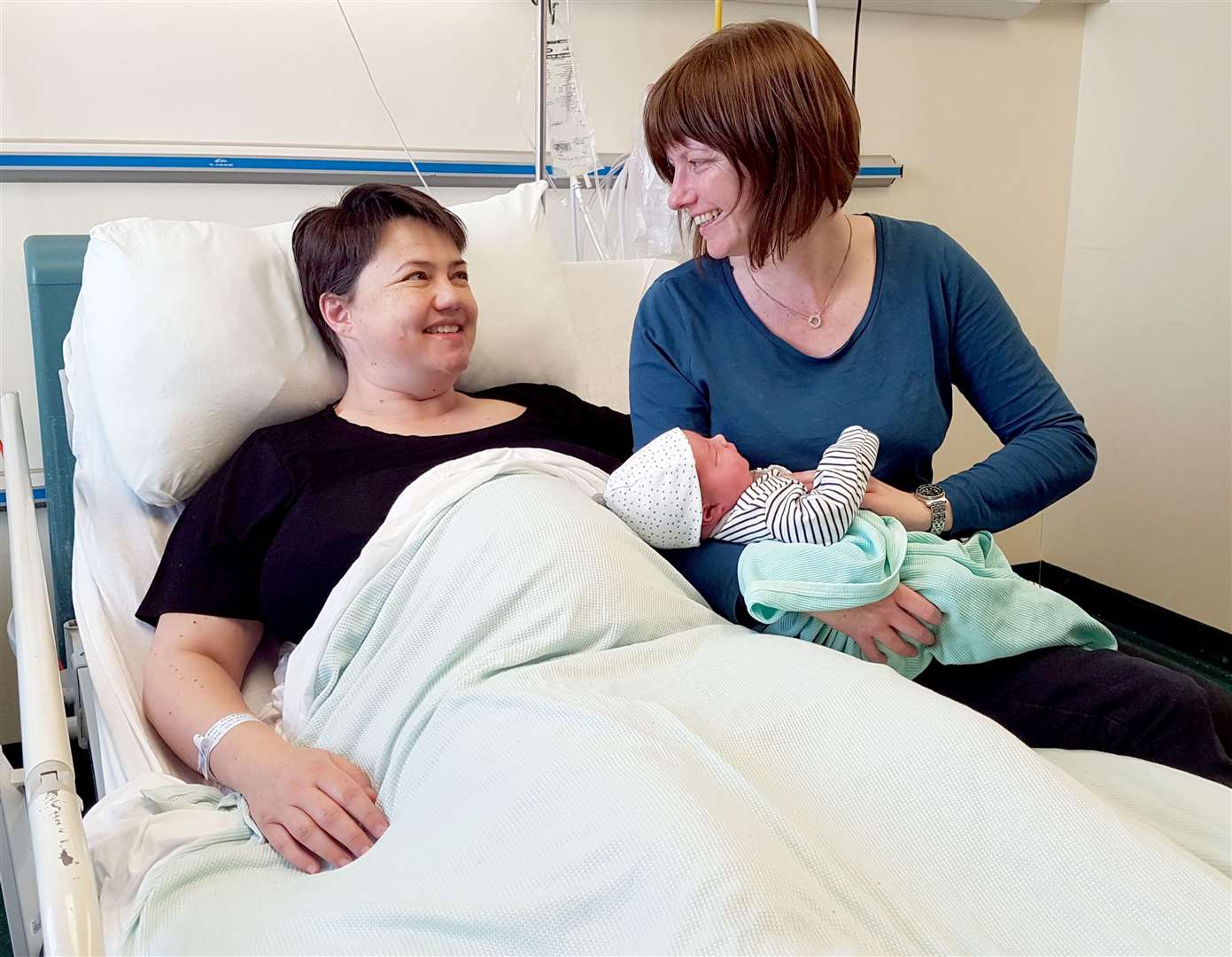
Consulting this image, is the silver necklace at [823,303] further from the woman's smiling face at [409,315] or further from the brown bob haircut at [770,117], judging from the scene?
the woman's smiling face at [409,315]

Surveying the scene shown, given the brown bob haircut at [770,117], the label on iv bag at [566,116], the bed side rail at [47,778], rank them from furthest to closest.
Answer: the label on iv bag at [566,116] < the brown bob haircut at [770,117] < the bed side rail at [47,778]

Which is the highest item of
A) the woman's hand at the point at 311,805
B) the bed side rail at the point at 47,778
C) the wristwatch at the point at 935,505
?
the wristwatch at the point at 935,505

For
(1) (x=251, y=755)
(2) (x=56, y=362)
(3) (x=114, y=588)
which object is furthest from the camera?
(2) (x=56, y=362)

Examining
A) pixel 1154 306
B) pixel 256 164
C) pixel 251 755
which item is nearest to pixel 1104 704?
pixel 251 755

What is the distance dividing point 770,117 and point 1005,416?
49 centimetres

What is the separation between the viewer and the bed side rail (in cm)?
71

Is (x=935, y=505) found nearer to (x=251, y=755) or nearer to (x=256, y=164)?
(x=251, y=755)

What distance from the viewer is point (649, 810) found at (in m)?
0.79

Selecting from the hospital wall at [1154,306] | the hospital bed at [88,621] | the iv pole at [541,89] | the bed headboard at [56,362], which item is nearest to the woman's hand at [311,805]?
the hospital bed at [88,621]

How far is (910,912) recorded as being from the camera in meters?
0.79

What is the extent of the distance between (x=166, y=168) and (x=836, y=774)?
1.82 metres

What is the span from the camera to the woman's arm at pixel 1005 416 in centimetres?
137

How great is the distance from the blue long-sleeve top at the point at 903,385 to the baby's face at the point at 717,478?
6 centimetres

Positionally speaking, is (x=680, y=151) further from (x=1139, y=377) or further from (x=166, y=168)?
(x=1139, y=377)
